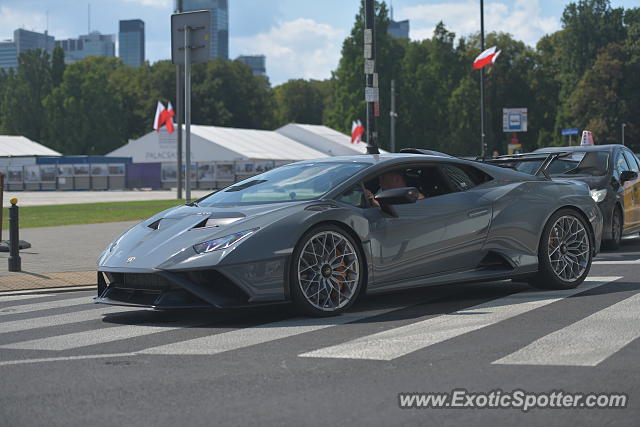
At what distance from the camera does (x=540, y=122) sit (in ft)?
332

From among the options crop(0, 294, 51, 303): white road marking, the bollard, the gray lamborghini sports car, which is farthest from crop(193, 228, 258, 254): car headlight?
the bollard

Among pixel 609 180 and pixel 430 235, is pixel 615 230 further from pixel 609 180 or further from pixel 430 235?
pixel 430 235

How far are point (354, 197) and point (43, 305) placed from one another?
327 centimetres

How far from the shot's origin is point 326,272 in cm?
774

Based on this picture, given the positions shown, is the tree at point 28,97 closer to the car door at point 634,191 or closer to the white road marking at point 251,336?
the car door at point 634,191

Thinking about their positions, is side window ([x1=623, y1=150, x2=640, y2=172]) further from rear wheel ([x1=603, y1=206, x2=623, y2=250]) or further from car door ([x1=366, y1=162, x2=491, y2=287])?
car door ([x1=366, y1=162, x2=491, y2=287])

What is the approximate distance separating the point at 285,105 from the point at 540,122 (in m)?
44.4

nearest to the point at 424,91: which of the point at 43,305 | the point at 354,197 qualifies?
the point at 43,305

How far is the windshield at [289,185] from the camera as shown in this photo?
822 centimetres

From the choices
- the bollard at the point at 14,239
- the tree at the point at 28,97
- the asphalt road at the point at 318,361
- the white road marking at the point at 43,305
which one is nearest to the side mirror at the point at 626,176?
the asphalt road at the point at 318,361

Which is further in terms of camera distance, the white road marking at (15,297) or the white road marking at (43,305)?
the white road marking at (15,297)

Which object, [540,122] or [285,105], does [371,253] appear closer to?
[540,122]

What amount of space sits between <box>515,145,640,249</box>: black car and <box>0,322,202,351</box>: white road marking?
8156 mm

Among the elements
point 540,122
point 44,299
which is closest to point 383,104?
point 540,122
